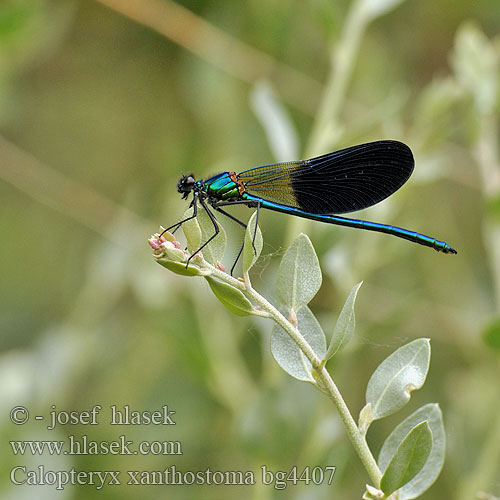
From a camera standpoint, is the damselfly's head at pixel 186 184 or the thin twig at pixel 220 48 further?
the thin twig at pixel 220 48

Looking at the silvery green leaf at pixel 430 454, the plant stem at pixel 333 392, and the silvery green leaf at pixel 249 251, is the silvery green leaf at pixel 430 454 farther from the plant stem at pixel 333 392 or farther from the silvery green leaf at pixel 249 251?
the silvery green leaf at pixel 249 251

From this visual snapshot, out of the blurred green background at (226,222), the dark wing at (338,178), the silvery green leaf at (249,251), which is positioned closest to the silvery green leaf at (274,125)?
the blurred green background at (226,222)

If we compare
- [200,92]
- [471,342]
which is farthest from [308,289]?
[200,92]

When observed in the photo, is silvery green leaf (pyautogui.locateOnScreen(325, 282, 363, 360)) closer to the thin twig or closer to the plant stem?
the plant stem

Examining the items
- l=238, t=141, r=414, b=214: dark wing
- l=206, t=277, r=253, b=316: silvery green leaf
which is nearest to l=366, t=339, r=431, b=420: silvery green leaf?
l=206, t=277, r=253, b=316: silvery green leaf

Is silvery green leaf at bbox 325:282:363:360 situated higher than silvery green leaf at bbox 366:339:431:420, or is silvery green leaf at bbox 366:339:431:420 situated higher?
silvery green leaf at bbox 325:282:363:360

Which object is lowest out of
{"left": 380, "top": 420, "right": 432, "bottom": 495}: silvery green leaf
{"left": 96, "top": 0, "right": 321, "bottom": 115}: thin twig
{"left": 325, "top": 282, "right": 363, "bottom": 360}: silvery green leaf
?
{"left": 380, "top": 420, "right": 432, "bottom": 495}: silvery green leaf

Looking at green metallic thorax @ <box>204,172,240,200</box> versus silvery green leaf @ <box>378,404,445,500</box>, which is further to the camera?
green metallic thorax @ <box>204,172,240,200</box>
